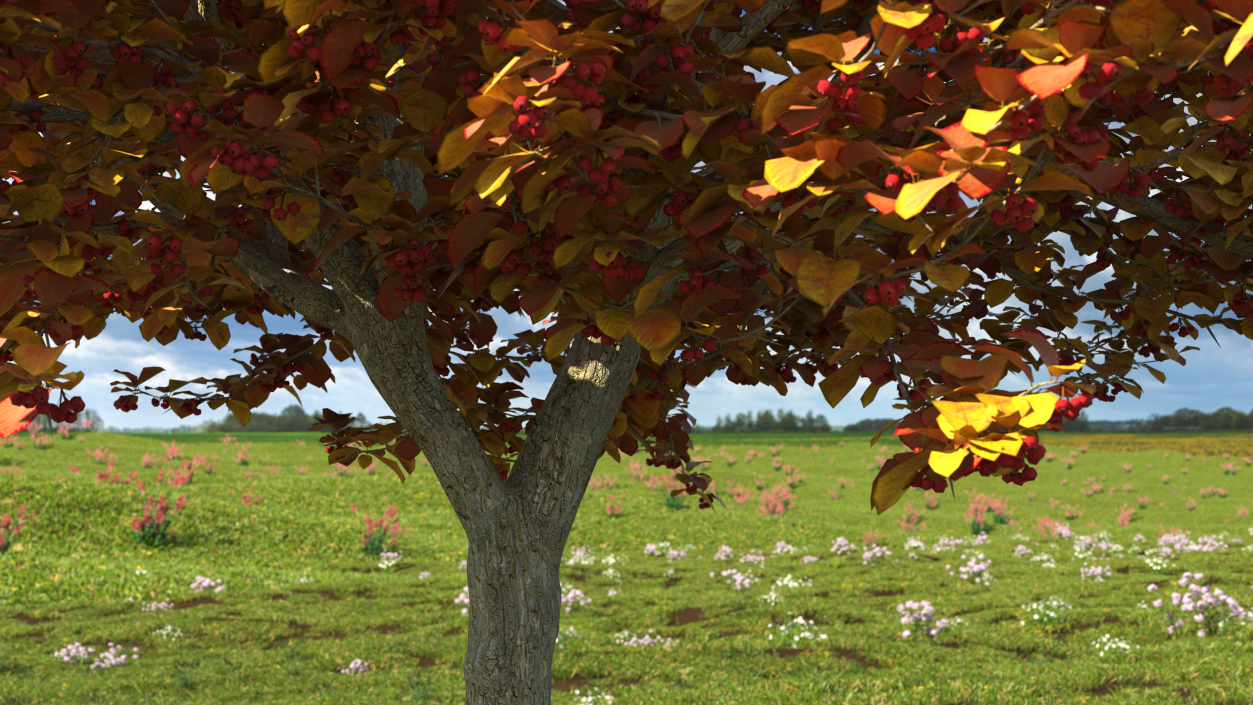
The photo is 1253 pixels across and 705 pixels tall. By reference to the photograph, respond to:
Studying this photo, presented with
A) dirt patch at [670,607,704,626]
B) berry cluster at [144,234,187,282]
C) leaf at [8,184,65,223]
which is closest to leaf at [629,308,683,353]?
berry cluster at [144,234,187,282]

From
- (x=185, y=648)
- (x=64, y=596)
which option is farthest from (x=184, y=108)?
(x=64, y=596)

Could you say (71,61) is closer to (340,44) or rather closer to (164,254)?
(164,254)

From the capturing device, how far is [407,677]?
8422 mm

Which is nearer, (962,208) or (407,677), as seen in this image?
(962,208)

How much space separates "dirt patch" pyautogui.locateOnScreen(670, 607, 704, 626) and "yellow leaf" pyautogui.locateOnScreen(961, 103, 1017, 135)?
10.2 m

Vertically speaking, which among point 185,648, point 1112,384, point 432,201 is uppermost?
point 432,201

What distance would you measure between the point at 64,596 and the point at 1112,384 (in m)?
15.1

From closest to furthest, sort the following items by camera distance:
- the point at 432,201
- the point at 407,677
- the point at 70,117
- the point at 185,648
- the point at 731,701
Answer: the point at 432,201, the point at 70,117, the point at 731,701, the point at 407,677, the point at 185,648

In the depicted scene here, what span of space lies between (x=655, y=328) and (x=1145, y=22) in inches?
57.9

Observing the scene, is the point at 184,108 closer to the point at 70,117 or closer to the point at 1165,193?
the point at 70,117

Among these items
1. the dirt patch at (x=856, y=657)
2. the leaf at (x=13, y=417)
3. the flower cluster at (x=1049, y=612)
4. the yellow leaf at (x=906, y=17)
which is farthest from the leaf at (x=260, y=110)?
the flower cluster at (x=1049, y=612)

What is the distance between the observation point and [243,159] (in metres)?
2.39

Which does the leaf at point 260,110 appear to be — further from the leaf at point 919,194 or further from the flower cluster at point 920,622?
the flower cluster at point 920,622

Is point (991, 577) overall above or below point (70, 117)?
below
